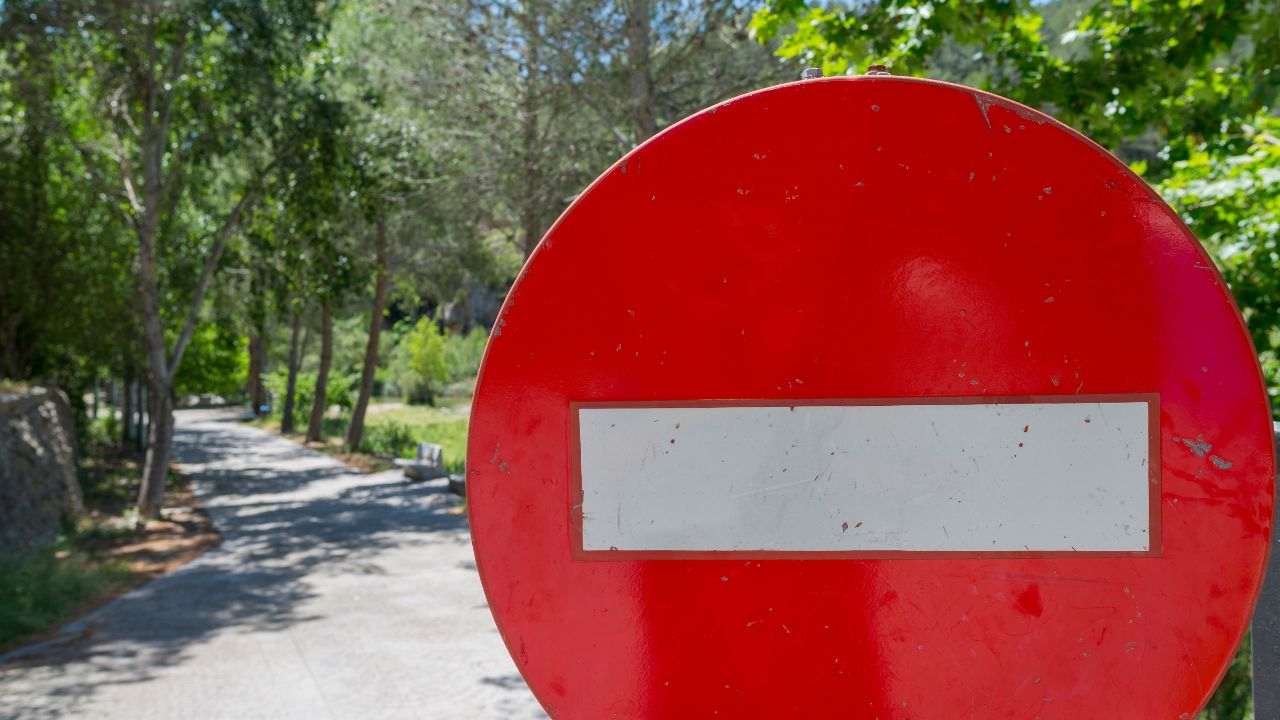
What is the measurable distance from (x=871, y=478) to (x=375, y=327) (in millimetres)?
26121

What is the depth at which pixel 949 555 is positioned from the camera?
1.54 m

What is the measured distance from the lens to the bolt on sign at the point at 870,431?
151cm

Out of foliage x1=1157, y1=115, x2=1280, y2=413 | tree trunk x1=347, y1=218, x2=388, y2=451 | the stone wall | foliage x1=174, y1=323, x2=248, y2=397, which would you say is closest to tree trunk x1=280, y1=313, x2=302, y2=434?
foliage x1=174, y1=323, x2=248, y2=397

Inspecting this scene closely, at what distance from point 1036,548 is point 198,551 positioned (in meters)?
14.3

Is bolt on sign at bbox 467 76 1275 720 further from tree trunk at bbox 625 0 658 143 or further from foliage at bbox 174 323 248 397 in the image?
foliage at bbox 174 323 248 397

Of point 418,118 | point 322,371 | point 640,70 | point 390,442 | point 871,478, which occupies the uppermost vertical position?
point 418,118

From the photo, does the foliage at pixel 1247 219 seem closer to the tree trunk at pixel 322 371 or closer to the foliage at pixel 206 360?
the tree trunk at pixel 322 371

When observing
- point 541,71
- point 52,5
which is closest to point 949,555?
point 541,71

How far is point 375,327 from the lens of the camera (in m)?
26.9

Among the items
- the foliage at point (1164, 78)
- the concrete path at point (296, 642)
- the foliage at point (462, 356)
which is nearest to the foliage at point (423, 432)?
the foliage at point (462, 356)

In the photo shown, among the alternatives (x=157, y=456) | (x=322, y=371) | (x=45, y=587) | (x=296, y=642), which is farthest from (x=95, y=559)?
(x=322, y=371)

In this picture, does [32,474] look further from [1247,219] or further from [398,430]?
[398,430]

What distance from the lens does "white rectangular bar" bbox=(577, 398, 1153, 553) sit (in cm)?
150

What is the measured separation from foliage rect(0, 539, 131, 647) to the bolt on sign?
8.83 m
